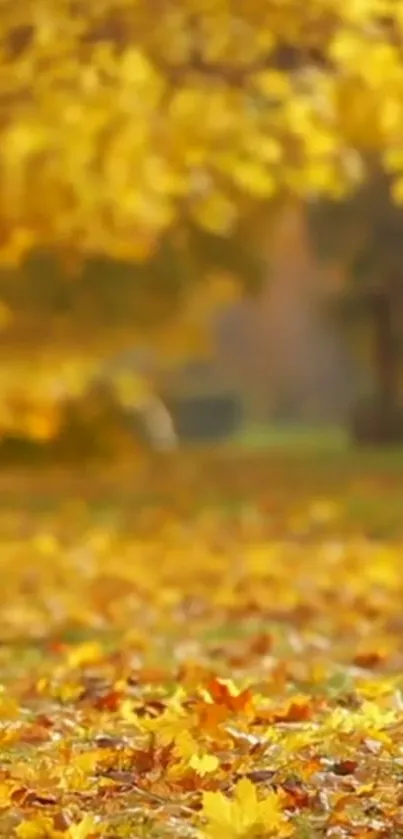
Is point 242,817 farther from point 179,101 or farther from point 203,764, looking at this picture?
point 179,101

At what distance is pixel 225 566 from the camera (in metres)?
11.9

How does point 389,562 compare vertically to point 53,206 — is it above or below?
below

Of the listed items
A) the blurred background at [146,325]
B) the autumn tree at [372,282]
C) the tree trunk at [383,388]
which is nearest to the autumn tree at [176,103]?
the blurred background at [146,325]

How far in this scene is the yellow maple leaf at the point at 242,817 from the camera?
4.47 metres

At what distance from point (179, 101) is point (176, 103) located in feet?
0.24

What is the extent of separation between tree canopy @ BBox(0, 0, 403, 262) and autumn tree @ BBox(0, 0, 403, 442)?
0.03 ft

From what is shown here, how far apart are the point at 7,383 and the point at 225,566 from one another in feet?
39.8

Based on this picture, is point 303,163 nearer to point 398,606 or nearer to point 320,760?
point 398,606

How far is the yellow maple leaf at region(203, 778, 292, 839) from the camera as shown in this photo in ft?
14.7

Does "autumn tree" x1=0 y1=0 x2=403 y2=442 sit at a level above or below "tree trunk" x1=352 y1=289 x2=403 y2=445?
above

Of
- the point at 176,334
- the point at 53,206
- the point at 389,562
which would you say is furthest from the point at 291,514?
the point at 176,334

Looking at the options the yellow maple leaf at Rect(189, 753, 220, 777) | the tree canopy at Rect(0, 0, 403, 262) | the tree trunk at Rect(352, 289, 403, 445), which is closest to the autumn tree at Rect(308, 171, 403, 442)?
the tree trunk at Rect(352, 289, 403, 445)

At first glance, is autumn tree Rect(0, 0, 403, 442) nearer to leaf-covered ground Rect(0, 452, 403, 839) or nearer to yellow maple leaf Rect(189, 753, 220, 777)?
leaf-covered ground Rect(0, 452, 403, 839)

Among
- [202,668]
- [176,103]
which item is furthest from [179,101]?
[202,668]
